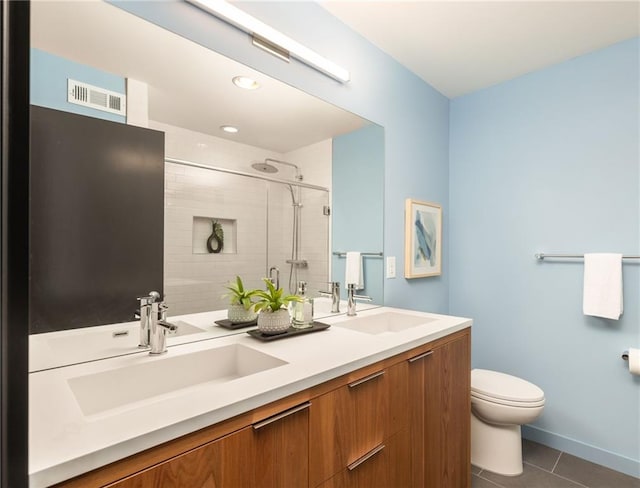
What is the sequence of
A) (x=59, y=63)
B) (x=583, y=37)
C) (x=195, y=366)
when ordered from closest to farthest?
(x=59, y=63) < (x=195, y=366) < (x=583, y=37)

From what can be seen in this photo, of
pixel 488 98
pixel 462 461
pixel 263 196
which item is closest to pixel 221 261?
pixel 263 196

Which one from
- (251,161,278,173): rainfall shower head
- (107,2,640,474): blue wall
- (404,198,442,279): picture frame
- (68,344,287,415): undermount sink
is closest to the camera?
(68,344,287,415): undermount sink

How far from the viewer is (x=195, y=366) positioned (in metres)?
1.10

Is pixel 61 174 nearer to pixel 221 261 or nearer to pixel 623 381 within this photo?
pixel 221 261

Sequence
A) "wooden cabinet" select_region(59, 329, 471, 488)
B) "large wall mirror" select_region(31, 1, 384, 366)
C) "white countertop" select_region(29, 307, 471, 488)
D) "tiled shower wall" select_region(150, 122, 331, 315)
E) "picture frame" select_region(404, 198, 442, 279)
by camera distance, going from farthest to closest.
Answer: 1. "picture frame" select_region(404, 198, 442, 279)
2. "tiled shower wall" select_region(150, 122, 331, 315)
3. "large wall mirror" select_region(31, 1, 384, 366)
4. "wooden cabinet" select_region(59, 329, 471, 488)
5. "white countertop" select_region(29, 307, 471, 488)

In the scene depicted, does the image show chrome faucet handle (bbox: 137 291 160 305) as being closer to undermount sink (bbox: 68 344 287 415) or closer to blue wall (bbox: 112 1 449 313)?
undermount sink (bbox: 68 344 287 415)

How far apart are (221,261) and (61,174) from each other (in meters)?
0.57

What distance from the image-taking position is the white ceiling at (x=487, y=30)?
1.65 m

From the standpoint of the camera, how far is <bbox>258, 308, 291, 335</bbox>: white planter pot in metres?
1.25

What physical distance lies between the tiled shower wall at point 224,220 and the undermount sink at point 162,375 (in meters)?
0.22

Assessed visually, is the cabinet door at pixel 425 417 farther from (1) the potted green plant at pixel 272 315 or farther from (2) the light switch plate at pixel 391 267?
(2) the light switch plate at pixel 391 267

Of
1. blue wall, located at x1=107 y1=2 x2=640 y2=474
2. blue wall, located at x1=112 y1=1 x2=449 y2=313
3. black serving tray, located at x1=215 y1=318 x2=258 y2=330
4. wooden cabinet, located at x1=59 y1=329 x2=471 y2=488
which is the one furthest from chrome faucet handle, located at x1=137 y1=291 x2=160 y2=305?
blue wall, located at x1=107 y1=2 x2=640 y2=474

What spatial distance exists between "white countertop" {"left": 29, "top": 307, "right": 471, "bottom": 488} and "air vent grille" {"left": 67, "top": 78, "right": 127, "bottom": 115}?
75cm

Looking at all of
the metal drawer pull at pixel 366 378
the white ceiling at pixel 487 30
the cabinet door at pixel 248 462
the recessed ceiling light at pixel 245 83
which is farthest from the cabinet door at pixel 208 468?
the white ceiling at pixel 487 30
